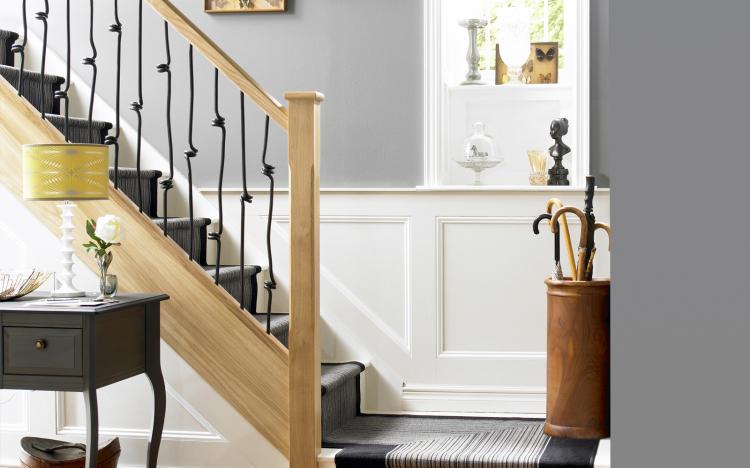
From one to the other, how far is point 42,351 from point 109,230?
463 millimetres

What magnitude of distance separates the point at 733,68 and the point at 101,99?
434 centimetres

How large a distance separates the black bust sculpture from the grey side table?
196cm

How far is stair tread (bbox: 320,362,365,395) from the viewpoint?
3.54 m

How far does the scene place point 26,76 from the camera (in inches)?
155

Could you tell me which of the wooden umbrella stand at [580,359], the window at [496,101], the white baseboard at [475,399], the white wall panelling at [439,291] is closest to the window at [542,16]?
the window at [496,101]

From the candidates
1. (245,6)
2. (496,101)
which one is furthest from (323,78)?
(496,101)

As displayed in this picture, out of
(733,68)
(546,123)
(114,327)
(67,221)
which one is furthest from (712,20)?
(546,123)

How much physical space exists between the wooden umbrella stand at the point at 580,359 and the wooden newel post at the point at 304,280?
922mm

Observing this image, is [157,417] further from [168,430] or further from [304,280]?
[304,280]

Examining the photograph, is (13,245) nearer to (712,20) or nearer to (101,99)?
(101,99)

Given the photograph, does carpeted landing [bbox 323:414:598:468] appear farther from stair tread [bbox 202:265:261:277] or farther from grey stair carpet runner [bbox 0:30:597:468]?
stair tread [bbox 202:265:261:277]

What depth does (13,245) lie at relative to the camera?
3521 millimetres

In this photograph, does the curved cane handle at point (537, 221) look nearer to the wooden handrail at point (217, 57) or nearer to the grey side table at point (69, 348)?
the wooden handrail at point (217, 57)

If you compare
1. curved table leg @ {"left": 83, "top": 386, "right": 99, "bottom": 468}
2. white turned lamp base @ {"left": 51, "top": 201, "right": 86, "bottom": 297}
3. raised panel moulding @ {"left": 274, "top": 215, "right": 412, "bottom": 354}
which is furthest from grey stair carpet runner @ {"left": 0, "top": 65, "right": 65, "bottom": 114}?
curved table leg @ {"left": 83, "top": 386, "right": 99, "bottom": 468}
